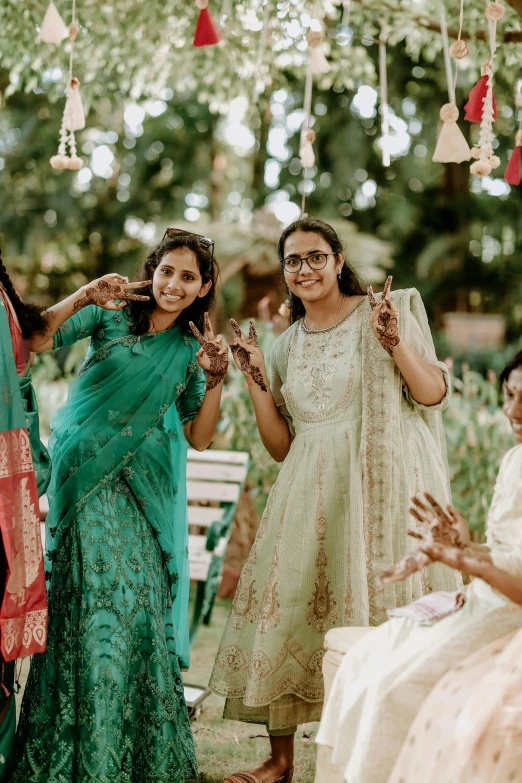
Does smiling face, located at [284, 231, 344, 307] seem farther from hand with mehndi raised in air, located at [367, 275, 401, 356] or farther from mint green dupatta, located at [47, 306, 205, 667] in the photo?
mint green dupatta, located at [47, 306, 205, 667]

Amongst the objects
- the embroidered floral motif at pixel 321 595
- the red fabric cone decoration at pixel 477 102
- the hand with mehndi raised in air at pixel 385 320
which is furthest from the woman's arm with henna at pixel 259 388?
the red fabric cone decoration at pixel 477 102

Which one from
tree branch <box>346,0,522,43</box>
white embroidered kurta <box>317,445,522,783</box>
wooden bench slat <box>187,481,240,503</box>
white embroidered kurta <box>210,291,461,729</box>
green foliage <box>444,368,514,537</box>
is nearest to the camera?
white embroidered kurta <box>317,445,522,783</box>

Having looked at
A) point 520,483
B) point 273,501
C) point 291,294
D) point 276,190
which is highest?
point 276,190

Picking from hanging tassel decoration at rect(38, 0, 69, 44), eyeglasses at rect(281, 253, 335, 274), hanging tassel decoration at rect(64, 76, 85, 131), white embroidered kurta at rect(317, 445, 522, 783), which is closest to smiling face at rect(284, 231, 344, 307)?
eyeglasses at rect(281, 253, 335, 274)

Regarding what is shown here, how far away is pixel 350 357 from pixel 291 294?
0.41 metres

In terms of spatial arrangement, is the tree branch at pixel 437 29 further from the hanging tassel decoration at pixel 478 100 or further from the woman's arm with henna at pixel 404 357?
the woman's arm with henna at pixel 404 357

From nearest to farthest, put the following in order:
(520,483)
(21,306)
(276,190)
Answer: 1. (520,483)
2. (21,306)
3. (276,190)

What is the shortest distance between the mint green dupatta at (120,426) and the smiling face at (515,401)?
4.00ft

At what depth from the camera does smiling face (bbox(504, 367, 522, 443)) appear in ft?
6.17

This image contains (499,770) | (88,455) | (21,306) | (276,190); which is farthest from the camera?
(276,190)

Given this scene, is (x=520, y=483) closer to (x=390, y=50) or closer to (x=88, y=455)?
(x=88, y=455)

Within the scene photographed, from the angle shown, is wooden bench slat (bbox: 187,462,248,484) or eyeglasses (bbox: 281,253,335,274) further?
wooden bench slat (bbox: 187,462,248,484)

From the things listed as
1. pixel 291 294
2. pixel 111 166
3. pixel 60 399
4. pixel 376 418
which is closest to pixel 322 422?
pixel 376 418

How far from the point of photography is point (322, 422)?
270cm
